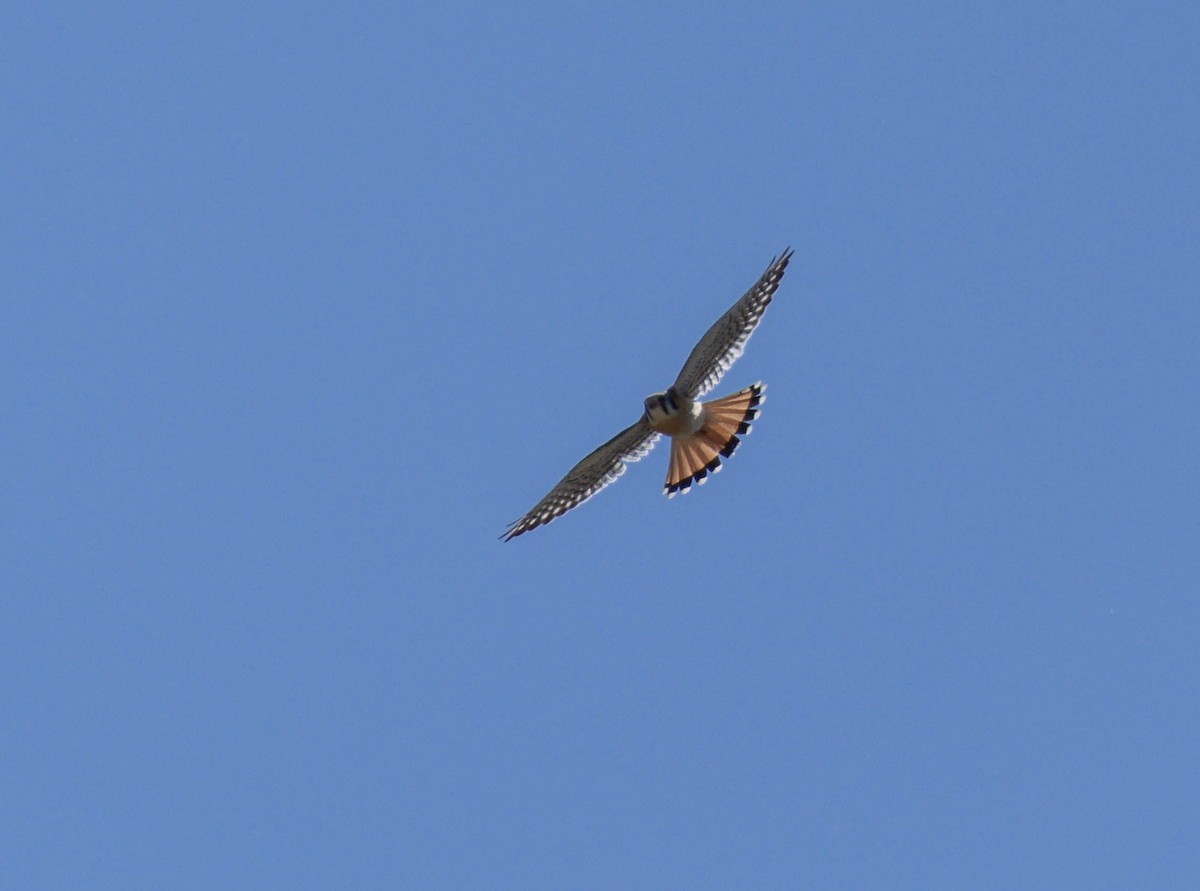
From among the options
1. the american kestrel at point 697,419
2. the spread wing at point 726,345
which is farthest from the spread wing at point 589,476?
the spread wing at point 726,345

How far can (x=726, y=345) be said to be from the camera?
15.8 m

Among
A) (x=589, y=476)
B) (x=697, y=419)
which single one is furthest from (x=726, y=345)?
(x=589, y=476)

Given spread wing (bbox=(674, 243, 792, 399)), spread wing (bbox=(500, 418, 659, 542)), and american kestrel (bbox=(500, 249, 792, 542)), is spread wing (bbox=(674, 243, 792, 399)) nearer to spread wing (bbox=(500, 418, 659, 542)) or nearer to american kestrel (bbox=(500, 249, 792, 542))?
american kestrel (bbox=(500, 249, 792, 542))

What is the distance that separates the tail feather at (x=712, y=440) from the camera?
15.6 meters

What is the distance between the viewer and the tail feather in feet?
51.1

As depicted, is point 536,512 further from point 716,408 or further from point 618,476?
point 716,408

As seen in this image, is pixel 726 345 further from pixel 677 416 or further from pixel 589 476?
pixel 589 476

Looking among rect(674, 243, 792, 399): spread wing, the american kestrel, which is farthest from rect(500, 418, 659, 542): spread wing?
rect(674, 243, 792, 399): spread wing

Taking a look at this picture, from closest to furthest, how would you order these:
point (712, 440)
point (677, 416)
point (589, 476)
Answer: point (677, 416) < point (712, 440) < point (589, 476)

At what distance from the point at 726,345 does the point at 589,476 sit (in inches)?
62.9

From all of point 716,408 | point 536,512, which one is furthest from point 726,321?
point 536,512

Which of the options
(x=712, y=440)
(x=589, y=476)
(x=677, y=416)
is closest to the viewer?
(x=677, y=416)

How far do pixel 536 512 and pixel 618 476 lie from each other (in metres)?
0.76

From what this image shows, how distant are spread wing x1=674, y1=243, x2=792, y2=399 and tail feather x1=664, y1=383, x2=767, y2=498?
1.05ft
